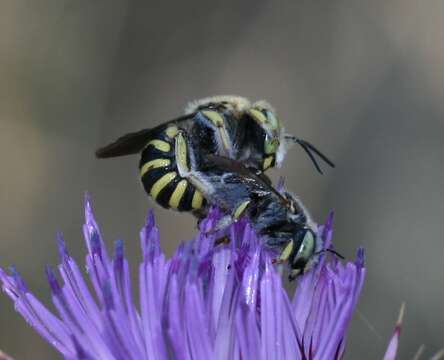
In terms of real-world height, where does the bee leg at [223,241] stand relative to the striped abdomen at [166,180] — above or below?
below

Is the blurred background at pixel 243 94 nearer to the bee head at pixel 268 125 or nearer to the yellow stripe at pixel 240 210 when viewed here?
the bee head at pixel 268 125

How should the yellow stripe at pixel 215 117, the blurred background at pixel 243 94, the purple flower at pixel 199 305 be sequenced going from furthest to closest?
1. the blurred background at pixel 243 94
2. the yellow stripe at pixel 215 117
3. the purple flower at pixel 199 305

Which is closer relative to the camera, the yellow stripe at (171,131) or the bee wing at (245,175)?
the bee wing at (245,175)

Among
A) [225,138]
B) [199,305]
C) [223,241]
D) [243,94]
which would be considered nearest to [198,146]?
[225,138]

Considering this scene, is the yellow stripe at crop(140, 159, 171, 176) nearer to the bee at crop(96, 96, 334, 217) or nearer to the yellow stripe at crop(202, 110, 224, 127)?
the bee at crop(96, 96, 334, 217)

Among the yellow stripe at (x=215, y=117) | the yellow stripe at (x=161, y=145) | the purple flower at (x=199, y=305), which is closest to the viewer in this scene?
the purple flower at (x=199, y=305)

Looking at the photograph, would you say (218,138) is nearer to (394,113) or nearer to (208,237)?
(208,237)

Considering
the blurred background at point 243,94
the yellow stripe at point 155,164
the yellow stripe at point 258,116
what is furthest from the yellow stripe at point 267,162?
the blurred background at point 243,94

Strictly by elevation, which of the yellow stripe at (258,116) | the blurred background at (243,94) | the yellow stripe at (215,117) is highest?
the yellow stripe at (258,116)
